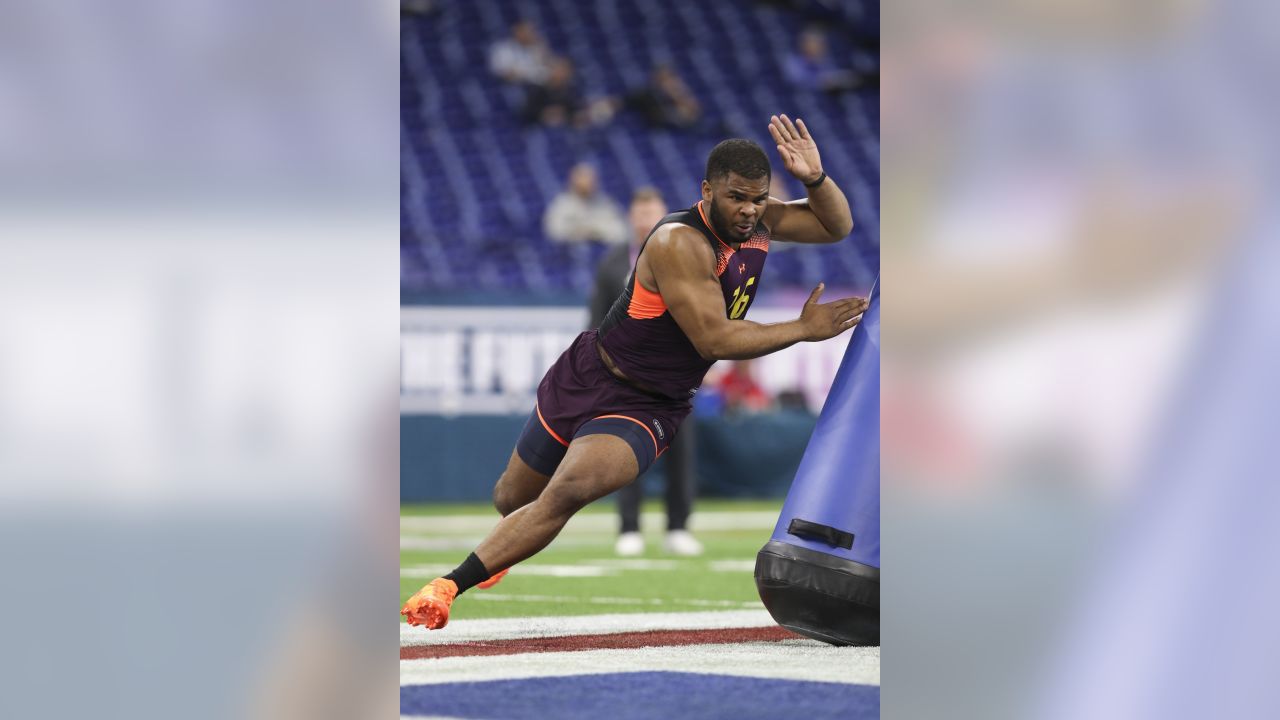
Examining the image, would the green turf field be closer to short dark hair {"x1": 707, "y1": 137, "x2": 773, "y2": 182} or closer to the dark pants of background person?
the dark pants of background person

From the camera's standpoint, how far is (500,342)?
15086 millimetres

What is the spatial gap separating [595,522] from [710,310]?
8430 millimetres

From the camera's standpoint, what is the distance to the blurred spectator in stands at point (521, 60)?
19.8m

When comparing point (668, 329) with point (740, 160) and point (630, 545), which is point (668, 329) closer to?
point (740, 160)

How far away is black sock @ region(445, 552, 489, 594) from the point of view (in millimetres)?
5609

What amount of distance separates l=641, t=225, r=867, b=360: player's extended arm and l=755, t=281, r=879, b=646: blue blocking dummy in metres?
0.30

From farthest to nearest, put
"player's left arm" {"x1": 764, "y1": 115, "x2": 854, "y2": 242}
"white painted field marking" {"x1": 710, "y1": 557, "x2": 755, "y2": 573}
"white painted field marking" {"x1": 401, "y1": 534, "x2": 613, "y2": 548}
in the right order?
"white painted field marking" {"x1": 401, "y1": 534, "x2": 613, "y2": 548}, "white painted field marking" {"x1": 710, "y1": 557, "x2": 755, "y2": 573}, "player's left arm" {"x1": 764, "y1": 115, "x2": 854, "y2": 242}

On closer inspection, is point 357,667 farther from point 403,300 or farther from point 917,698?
point 403,300

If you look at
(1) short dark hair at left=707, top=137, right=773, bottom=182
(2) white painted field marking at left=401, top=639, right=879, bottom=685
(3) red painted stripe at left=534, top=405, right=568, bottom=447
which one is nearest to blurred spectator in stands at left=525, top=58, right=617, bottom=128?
(3) red painted stripe at left=534, top=405, right=568, bottom=447

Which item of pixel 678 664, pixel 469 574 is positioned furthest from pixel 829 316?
pixel 469 574

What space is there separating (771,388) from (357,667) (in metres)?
13.1

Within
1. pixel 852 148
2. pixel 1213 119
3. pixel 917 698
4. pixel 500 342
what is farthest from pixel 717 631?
pixel 852 148

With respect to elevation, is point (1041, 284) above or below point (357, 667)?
above

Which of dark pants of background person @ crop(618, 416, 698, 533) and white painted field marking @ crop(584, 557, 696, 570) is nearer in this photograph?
white painted field marking @ crop(584, 557, 696, 570)
